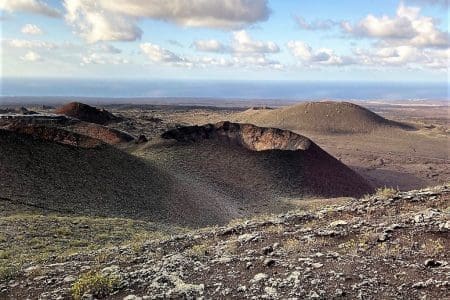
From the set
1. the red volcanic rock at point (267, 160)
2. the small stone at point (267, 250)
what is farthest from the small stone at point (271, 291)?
the red volcanic rock at point (267, 160)

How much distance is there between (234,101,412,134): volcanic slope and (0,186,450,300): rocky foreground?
68.5 metres

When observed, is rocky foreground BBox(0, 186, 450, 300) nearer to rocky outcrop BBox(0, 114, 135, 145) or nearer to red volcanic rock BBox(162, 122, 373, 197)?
rocky outcrop BBox(0, 114, 135, 145)

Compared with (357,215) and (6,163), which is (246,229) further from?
(6,163)

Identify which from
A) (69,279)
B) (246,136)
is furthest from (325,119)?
(69,279)

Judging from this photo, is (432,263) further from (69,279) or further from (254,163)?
(254,163)

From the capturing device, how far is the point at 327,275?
638 cm

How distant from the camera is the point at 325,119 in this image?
7931 cm

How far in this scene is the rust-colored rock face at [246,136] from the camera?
36.7 meters

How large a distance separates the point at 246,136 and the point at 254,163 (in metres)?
5.77

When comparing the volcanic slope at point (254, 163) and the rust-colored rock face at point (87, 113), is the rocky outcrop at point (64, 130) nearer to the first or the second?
the volcanic slope at point (254, 163)

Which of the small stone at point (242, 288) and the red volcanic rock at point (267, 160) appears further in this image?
the red volcanic rock at point (267, 160)

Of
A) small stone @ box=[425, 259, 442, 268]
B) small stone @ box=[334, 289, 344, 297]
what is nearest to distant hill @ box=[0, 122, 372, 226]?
small stone @ box=[425, 259, 442, 268]

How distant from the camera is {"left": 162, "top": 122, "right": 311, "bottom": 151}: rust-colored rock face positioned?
36719 mm

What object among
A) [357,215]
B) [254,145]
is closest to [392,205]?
[357,215]
